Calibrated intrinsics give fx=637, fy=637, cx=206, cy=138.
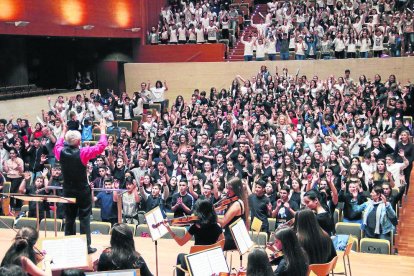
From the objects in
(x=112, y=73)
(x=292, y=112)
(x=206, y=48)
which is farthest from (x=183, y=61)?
(x=292, y=112)

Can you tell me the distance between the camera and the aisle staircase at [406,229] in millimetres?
8828

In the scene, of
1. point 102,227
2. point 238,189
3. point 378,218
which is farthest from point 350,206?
point 102,227

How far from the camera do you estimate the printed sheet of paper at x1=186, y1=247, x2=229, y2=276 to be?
15.3ft

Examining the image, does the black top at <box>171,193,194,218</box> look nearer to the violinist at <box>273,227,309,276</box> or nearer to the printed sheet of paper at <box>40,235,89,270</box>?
the printed sheet of paper at <box>40,235,89,270</box>

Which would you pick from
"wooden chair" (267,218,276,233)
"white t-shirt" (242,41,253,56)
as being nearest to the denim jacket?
"wooden chair" (267,218,276,233)

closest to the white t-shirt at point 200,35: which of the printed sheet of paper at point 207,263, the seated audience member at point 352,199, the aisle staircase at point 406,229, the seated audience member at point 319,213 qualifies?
the aisle staircase at point 406,229

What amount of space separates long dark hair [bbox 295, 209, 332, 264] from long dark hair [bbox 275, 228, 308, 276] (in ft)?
1.26

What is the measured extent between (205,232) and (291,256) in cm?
120

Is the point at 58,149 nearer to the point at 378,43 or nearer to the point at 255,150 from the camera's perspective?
the point at 255,150

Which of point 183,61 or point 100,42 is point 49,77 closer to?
point 100,42

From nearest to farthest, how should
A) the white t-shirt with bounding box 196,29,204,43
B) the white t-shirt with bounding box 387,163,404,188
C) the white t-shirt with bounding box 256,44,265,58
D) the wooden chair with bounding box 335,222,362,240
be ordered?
the wooden chair with bounding box 335,222,362,240, the white t-shirt with bounding box 387,163,404,188, the white t-shirt with bounding box 256,44,265,58, the white t-shirt with bounding box 196,29,204,43

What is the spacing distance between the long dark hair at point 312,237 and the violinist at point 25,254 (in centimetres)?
193

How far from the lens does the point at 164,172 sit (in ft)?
32.3

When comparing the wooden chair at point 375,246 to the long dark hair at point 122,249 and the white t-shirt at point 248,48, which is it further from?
the white t-shirt at point 248,48
